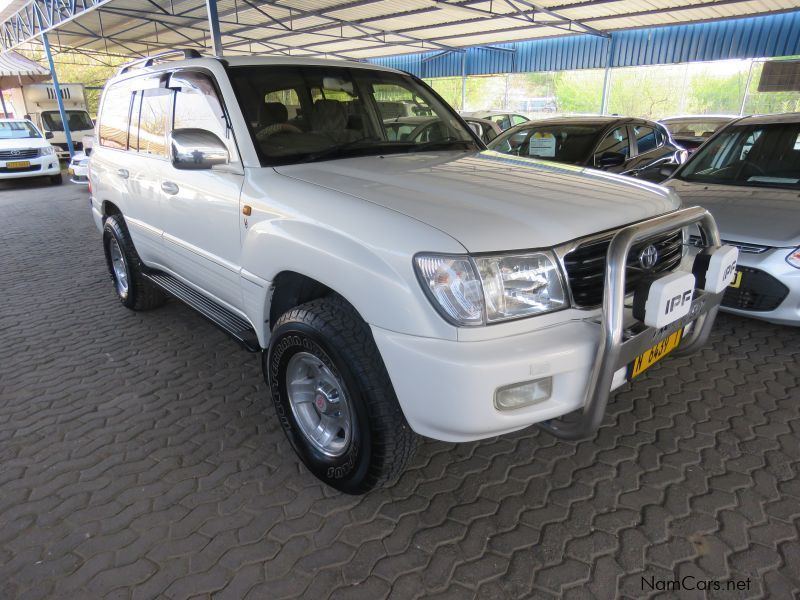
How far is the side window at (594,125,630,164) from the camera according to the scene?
6180mm

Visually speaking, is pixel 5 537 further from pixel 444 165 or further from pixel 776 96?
pixel 776 96

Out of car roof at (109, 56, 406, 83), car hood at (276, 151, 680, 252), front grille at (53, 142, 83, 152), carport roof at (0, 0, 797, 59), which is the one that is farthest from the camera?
front grille at (53, 142, 83, 152)

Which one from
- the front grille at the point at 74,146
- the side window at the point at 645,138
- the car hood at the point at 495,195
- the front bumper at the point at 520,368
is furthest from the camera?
the front grille at the point at 74,146

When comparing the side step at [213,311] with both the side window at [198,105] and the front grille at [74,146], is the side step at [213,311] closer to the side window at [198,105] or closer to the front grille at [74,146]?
the side window at [198,105]

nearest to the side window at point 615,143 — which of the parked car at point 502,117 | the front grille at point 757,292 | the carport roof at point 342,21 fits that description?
the front grille at point 757,292

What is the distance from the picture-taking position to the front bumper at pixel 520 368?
1.73 meters

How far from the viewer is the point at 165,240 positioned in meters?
3.47

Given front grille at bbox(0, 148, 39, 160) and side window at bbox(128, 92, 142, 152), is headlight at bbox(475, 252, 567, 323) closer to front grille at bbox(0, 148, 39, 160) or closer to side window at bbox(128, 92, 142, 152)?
side window at bbox(128, 92, 142, 152)

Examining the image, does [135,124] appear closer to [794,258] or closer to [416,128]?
[416,128]

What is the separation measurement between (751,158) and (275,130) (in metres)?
4.20

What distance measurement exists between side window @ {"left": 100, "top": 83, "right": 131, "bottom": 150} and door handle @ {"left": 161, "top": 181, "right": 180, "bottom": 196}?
36.5 inches

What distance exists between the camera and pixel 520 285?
184cm

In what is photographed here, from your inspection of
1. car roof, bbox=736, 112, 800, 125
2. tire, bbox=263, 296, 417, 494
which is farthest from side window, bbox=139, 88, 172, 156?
car roof, bbox=736, 112, 800, 125

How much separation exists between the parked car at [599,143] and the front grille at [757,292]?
7.03 ft
